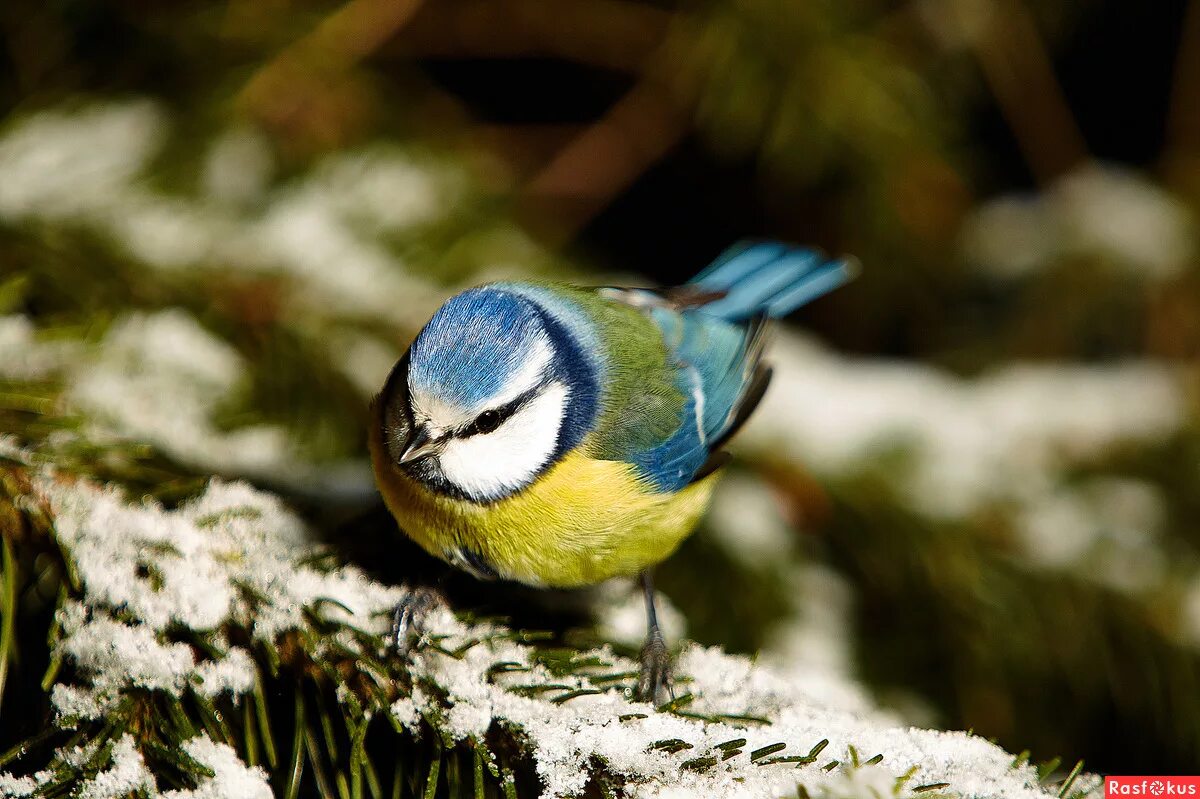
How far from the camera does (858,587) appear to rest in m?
1.45

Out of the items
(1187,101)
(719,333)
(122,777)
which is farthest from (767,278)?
(1187,101)

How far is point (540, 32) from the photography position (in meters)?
2.24

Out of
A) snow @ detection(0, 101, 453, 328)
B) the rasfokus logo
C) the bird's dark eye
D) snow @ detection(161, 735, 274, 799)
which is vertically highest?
snow @ detection(0, 101, 453, 328)

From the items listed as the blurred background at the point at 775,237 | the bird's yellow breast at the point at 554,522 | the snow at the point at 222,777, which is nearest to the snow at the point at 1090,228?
the blurred background at the point at 775,237

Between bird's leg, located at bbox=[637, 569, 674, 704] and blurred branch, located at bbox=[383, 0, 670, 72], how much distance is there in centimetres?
154

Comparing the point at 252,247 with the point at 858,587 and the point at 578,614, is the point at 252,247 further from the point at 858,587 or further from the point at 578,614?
the point at 858,587

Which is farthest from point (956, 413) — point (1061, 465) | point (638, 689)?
point (638, 689)

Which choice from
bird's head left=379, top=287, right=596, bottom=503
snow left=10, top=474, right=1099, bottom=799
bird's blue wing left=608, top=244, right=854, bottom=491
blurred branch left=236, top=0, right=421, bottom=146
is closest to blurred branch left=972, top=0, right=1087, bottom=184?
bird's blue wing left=608, top=244, right=854, bottom=491

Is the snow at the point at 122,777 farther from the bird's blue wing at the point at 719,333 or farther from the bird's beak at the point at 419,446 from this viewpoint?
the bird's blue wing at the point at 719,333

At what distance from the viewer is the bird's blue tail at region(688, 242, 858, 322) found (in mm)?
1650

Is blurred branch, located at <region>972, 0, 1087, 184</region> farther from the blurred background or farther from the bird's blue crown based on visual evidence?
the bird's blue crown

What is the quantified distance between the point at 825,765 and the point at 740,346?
908 millimetres

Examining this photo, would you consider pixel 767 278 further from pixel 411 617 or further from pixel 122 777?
pixel 122 777

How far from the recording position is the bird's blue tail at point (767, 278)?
165 centimetres
